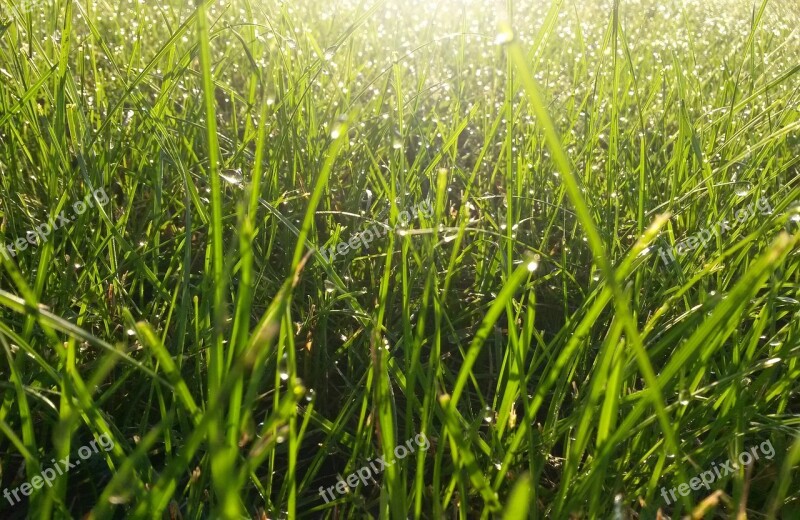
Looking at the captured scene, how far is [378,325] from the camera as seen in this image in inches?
26.3

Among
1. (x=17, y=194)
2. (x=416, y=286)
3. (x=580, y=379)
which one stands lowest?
(x=580, y=379)

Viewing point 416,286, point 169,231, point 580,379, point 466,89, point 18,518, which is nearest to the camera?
point 18,518

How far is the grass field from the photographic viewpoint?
0.53 m

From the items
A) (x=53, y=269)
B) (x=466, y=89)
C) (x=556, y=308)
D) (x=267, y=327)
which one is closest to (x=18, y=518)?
(x=53, y=269)

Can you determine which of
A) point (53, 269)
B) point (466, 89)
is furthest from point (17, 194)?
point (466, 89)

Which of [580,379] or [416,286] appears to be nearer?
[580,379]

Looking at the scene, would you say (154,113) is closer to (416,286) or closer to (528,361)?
(416,286)

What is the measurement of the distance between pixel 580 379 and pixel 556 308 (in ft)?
0.62

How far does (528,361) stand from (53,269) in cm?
65

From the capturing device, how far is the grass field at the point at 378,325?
0.53m

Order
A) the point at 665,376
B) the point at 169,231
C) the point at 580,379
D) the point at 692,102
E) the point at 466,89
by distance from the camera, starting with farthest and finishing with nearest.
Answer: the point at 466,89 → the point at 692,102 → the point at 169,231 → the point at 580,379 → the point at 665,376

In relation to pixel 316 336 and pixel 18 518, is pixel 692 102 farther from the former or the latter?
pixel 18 518

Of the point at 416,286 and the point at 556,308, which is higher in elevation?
the point at 416,286

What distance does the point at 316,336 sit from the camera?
0.96m
